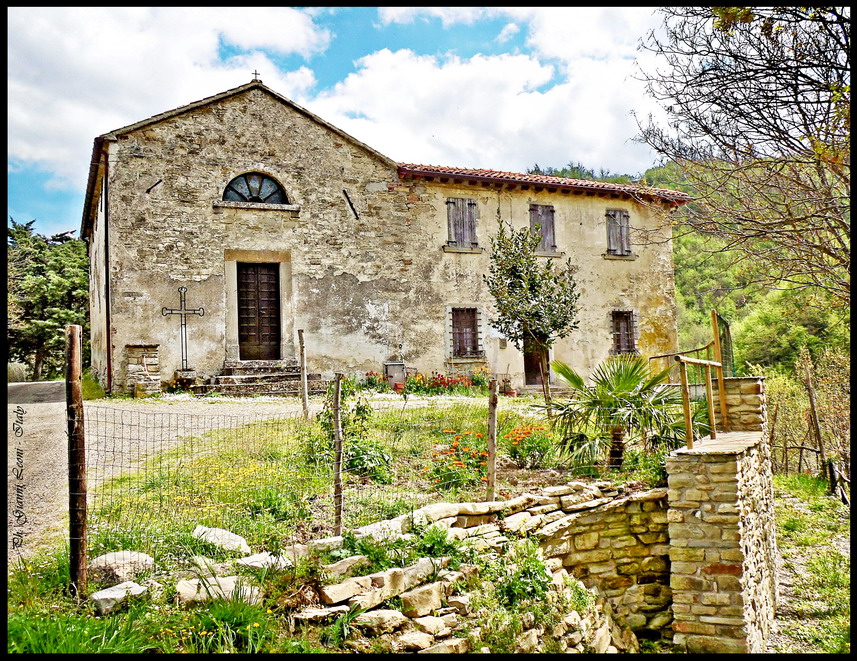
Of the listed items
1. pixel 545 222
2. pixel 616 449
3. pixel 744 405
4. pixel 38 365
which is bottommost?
pixel 616 449

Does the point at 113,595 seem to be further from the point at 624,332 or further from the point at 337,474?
the point at 624,332

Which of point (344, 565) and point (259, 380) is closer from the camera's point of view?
point (344, 565)

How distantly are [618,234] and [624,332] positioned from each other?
292 cm

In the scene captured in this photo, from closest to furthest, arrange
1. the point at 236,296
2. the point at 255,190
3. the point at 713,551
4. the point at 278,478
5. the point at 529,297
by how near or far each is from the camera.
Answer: the point at 278,478 < the point at 713,551 < the point at 529,297 < the point at 236,296 < the point at 255,190

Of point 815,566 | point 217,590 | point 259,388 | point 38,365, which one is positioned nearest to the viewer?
point 217,590

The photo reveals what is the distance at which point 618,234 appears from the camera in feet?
62.5

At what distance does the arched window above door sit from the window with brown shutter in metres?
6.94

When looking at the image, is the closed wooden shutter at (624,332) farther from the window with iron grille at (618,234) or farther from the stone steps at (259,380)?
the stone steps at (259,380)

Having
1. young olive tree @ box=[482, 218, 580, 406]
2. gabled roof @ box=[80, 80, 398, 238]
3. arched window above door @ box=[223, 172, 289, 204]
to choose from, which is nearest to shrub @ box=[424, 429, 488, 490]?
young olive tree @ box=[482, 218, 580, 406]

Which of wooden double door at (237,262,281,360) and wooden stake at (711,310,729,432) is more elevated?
wooden double door at (237,262,281,360)

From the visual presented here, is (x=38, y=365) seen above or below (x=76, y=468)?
above

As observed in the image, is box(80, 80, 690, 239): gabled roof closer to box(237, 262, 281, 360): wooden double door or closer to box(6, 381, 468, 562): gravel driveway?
box(237, 262, 281, 360): wooden double door

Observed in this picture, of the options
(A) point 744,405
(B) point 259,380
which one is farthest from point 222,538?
(B) point 259,380

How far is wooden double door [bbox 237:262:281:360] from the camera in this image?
15.6m
